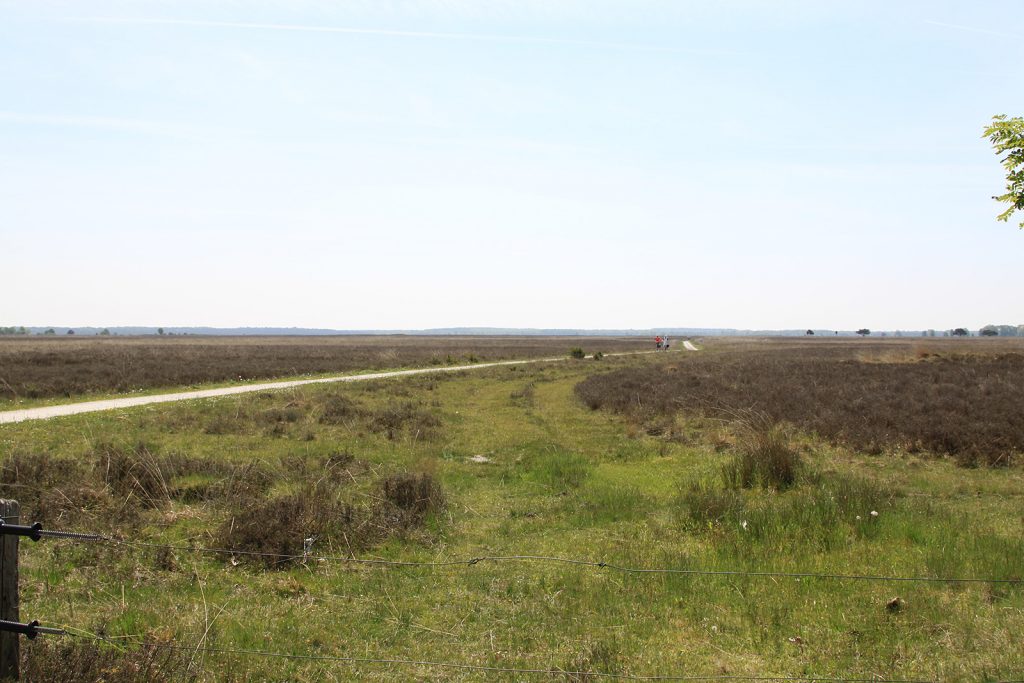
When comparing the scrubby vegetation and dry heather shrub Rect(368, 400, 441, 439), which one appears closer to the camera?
the scrubby vegetation

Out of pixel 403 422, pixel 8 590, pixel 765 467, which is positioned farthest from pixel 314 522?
pixel 403 422

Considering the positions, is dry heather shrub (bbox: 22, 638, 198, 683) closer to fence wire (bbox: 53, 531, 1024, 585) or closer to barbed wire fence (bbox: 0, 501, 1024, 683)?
barbed wire fence (bbox: 0, 501, 1024, 683)

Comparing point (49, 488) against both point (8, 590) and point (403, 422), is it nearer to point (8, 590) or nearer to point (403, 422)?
point (8, 590)

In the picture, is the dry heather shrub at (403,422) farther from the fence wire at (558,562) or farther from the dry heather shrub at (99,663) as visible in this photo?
the dry heather shrub at (99,663)

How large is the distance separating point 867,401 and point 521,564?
19741 mm

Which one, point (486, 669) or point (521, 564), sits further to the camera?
point (521, 564)

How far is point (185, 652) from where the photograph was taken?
222 inches

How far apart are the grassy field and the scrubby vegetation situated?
1.15m

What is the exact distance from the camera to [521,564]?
8.72m

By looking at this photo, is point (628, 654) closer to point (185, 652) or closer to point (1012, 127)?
point (185, 652)

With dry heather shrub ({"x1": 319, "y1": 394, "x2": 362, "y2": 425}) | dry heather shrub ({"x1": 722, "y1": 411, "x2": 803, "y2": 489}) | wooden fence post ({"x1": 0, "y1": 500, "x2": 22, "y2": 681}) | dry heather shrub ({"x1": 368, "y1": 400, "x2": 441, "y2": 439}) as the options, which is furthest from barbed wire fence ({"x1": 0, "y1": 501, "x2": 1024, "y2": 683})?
dry heather shrub ({"x1": 319, "y1": 394, "x2": 362, "y2": 425})

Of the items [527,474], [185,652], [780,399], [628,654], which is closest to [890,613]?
[628,654]

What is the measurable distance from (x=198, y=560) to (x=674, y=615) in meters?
5.76

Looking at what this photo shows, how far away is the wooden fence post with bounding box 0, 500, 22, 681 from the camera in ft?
14.7
